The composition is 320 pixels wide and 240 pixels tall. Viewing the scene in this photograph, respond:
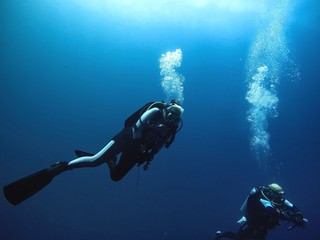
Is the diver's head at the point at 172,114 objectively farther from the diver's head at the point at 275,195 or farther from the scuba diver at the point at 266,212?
the diver's head at the point at 275,195

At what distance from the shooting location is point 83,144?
31219mm

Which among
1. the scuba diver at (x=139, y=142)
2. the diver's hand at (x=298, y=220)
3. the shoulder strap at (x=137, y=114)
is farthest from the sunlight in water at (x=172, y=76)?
the scuba diver at (x=139, y=142)

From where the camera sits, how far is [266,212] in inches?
212

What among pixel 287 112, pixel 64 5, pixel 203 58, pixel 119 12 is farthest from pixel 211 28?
pixel 287 112

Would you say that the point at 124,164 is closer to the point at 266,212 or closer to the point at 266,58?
the point at 266,212

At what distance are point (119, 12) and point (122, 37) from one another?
368 centimetres

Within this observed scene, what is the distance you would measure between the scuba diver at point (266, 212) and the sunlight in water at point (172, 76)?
47.2ft

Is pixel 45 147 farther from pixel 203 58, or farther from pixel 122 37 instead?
Answer: pixel 203 58

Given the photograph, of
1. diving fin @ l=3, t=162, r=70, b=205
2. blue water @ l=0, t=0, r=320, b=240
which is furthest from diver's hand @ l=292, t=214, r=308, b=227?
blue water @ l=0, t=0, r=320, b=240

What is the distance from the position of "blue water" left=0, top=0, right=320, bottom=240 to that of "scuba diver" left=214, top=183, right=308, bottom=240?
42.1 ft

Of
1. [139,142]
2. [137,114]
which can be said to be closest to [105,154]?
[139,142]

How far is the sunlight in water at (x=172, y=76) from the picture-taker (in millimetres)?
20469

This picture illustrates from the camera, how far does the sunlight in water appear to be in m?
20.5

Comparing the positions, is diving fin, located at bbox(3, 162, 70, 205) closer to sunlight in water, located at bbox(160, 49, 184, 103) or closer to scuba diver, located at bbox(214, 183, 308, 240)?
scuba diver, located at bbox(214, 183, 308, 240)
